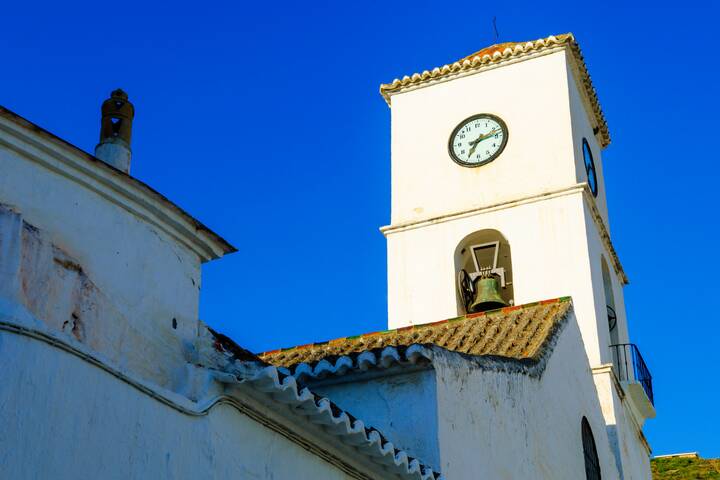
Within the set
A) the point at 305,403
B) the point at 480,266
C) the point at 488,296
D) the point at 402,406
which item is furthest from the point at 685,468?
the point at 305,403

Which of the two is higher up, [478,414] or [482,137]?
[482,137]

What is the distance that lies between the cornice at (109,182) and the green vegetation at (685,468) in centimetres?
2086

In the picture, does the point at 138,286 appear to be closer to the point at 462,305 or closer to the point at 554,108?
the point at 462,305

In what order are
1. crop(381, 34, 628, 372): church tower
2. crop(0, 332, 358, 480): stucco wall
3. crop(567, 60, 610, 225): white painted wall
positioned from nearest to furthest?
crop(0, 332, 358, 480): stucco wall
crop(381, 34, 628, 372): church tower
crop(567, 60, 610, 225): white painted wall

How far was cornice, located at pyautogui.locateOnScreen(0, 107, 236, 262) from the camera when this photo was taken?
579 cm

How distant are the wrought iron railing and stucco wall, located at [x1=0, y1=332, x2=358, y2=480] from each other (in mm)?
10386

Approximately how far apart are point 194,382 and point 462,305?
10008mm

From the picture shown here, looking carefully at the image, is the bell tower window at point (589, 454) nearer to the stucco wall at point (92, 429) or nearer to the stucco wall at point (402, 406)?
the stucco wall at point (402, 406)

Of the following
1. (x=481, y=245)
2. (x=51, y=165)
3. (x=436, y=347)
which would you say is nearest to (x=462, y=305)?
(x=481, y=245)

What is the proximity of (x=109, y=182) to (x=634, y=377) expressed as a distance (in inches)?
447

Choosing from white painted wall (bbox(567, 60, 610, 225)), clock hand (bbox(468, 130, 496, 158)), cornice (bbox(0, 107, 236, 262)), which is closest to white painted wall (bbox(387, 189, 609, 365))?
white painted wall (bbox(567, 60, 610, 225))

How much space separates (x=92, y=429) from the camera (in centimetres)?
544

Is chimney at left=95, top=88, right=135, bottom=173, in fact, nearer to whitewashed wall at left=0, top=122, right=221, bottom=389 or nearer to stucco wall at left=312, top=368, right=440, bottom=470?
whitewashed wall at left=0, top=122, right=221, bottom=389

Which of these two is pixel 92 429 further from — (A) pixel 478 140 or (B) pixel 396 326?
(A) pixel 478 140
